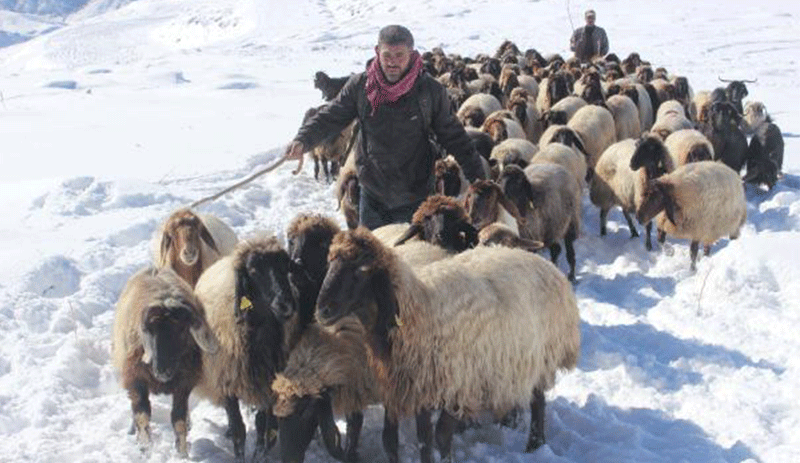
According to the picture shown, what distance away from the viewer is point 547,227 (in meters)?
7.55

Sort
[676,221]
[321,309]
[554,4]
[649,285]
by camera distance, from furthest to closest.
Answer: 1. [554,4]
2. [676,221]
3. [649,285]
4. [321,309]

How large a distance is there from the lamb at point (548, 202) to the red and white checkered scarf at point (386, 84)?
2502 millimetres

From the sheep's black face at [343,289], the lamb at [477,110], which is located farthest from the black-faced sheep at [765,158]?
the sheep's black face at [343,289]

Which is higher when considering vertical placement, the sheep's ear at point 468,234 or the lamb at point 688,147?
the sheep's ear at point 468,234

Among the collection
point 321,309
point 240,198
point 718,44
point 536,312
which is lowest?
point 718,44

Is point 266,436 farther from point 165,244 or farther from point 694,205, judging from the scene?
point 694,205

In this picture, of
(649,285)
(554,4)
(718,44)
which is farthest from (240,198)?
(554,4)

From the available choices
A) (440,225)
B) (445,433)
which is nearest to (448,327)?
(445,433)

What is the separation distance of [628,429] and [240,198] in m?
6.21

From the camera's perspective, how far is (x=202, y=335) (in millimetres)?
4156

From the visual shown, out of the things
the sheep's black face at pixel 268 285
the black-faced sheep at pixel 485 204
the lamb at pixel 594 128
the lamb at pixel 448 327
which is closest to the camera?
the lamb at pixel 448 327

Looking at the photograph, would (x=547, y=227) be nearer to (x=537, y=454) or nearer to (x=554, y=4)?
(x=537, y=454)

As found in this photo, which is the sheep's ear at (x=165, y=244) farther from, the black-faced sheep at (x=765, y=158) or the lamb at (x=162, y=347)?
the black-faced sheep at (x=765, y=158)

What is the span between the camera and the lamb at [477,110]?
10.8 m
